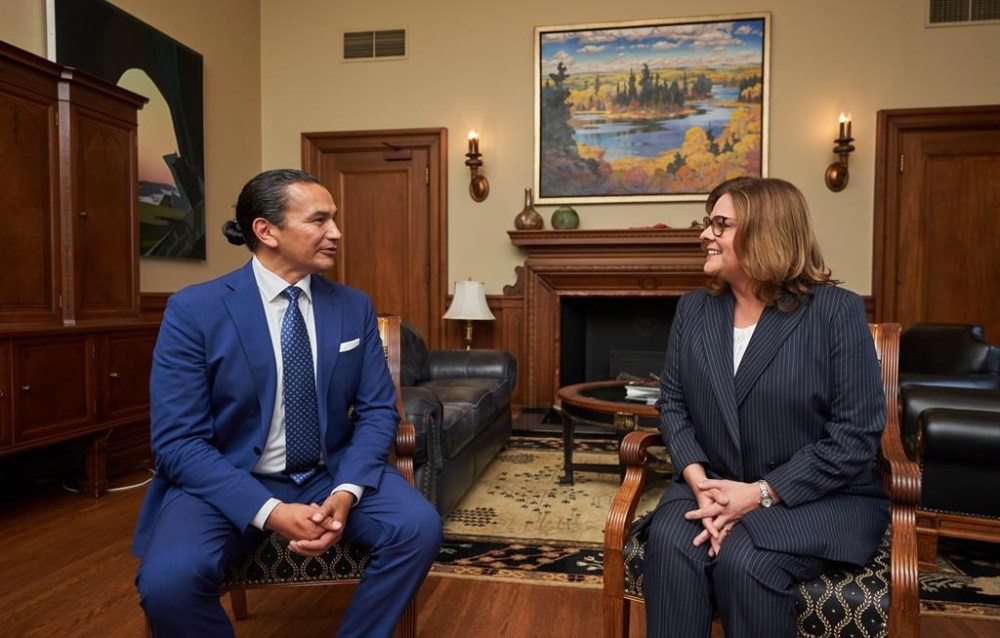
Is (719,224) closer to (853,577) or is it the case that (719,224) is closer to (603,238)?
(853,577)

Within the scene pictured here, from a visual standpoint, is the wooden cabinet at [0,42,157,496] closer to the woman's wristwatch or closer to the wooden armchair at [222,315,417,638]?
the wooden armchair at [222,315,417,638]

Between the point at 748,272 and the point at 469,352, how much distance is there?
10.1 feet

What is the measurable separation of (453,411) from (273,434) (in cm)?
151

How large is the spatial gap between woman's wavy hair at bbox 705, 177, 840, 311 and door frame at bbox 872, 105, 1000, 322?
442 cm

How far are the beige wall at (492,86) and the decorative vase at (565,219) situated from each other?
18 centimetres

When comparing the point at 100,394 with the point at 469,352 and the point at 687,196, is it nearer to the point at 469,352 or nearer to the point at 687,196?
the point at 469,352

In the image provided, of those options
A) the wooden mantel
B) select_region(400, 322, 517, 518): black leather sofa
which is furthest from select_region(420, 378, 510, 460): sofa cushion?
the wooden mantel

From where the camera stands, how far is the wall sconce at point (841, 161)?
5.22 meters

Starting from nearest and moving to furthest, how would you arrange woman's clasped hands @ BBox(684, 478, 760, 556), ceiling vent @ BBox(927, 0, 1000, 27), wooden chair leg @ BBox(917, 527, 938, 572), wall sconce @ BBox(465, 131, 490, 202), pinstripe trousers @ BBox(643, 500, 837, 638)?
pinstripe trousers @ BBox(643, 500, 837, 638) < woman's clasped hands @ BBox(684, 478, 760, 556) < wooden chair leg @ BBox(917, 527, 938, 572) < ceiling vent @ BBox(927, 0, 1000, 27) < wall sconce @ BBox(465, 131, 490, 202)

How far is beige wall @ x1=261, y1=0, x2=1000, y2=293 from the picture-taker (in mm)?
5301

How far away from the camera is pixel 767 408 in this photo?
1.55 metres

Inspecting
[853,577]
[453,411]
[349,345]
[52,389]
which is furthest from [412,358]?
[853,577]

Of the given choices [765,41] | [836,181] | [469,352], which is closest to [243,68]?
[469,352]

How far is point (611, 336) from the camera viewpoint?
5988 mm
